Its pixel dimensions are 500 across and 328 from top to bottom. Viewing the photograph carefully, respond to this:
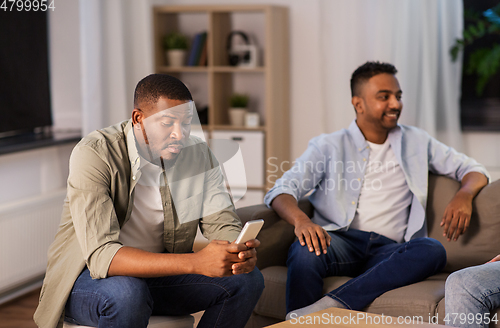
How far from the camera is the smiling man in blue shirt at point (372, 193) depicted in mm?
1729

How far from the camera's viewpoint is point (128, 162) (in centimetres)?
143

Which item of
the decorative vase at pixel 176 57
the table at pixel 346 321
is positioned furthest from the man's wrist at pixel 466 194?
the decorative vase at pixel 176 57

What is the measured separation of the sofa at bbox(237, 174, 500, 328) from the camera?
176 centimetres

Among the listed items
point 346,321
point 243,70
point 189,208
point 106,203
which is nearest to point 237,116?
point 243,70

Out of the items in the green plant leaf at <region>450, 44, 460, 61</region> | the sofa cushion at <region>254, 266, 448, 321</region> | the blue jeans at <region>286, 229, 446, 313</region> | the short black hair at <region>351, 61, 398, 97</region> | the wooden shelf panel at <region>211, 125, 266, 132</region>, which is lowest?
the sofa cushion at <region>254, 266, 448, 321</region>

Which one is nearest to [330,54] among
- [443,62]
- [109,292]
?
[443,62]

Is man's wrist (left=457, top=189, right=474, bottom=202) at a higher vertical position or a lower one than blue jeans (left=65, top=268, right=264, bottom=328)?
higher

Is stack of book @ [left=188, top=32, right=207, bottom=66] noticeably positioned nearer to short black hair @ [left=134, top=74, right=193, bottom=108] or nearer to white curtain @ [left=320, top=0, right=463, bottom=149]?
white curtain @ [left=320, top=0, right=463, bottom=149]

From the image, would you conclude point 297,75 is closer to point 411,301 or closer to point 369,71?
point 369,71

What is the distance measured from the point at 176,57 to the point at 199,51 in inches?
6.2

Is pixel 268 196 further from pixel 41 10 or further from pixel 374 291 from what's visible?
pixel 41 10

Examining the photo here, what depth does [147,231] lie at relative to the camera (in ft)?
4.89

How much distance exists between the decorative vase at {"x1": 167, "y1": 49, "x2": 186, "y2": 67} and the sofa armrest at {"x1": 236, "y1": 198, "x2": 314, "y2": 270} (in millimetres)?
1814

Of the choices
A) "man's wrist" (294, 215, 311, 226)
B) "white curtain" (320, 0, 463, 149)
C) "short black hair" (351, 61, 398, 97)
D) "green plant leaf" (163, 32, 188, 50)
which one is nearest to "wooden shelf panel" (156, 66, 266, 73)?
"green plant leaf" (163, 32, 188, 50)
